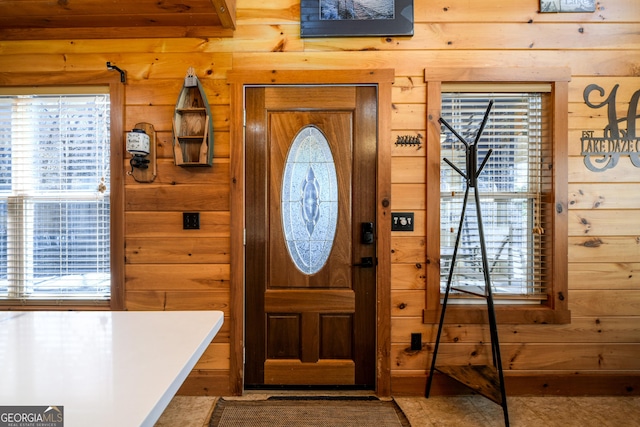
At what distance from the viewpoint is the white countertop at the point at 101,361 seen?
685mm

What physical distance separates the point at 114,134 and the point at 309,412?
2196 millimetres

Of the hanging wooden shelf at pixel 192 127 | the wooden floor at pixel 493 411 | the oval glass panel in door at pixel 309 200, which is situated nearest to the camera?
the wooden floor at pixel 493 411

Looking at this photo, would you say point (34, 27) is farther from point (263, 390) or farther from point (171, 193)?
point (263, 390)

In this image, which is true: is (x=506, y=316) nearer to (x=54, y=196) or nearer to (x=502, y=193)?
(x=502, y=193)

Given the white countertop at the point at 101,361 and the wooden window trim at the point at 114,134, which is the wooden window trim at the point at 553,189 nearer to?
the white countertop at the point at 101,361

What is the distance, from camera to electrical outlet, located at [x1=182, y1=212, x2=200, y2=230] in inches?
90.2

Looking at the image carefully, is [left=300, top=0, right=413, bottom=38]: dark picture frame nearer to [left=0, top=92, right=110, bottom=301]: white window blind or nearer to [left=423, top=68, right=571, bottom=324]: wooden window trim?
[left=423, top=68, right=571, bottom=324]: wooden window trim

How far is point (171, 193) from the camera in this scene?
7.55ft

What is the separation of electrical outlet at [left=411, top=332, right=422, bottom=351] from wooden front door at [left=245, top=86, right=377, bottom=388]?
0.26 m

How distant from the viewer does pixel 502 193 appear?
2.35 metres

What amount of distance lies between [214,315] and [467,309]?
5.72 feet

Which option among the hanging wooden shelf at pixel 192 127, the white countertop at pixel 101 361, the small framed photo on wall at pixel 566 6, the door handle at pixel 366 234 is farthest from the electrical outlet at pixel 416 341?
the small framed photo on wall at pixel 566 6

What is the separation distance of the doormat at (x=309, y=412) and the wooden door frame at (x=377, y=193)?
13 centimetres

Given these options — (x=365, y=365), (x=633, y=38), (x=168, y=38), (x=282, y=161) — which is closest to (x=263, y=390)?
(x=365, y=365)
